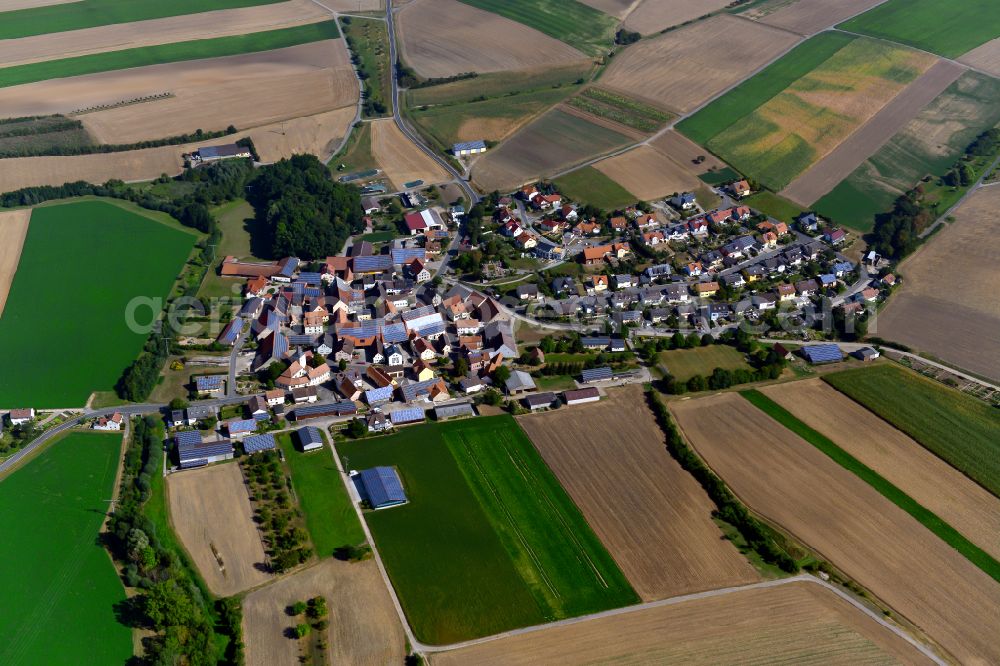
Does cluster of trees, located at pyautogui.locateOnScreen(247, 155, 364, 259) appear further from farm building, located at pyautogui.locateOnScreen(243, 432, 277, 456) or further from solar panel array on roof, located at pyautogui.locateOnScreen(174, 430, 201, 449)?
farm building, located at pyautogui.locateOnScreen(243, 432, 277, 456)

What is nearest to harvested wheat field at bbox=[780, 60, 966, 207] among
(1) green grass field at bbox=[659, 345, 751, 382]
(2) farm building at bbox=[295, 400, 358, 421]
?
(1) green grass field at bbox=[659, 345, 751, 382]

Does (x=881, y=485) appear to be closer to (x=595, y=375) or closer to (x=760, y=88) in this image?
(x=595, y=375)

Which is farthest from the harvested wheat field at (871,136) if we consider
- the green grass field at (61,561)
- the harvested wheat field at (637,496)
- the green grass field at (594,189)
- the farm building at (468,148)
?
the green grass field at (61,561)

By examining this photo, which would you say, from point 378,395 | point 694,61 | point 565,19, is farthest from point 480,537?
point 565,19

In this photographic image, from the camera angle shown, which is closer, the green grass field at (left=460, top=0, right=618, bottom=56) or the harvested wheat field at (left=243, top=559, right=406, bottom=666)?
the harvested wheat field at (left=243, top=559, right=406, bottom=666)

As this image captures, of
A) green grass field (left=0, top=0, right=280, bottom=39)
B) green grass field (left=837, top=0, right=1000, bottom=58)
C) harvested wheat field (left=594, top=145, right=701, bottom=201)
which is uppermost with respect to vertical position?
green grass field (left=0, top=0, right=280, bottom=39)

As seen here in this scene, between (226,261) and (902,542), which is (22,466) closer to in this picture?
(226,261)

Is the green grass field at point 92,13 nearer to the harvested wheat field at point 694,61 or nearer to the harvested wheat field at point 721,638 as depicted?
→ the harvested wheat field at point 694,61
